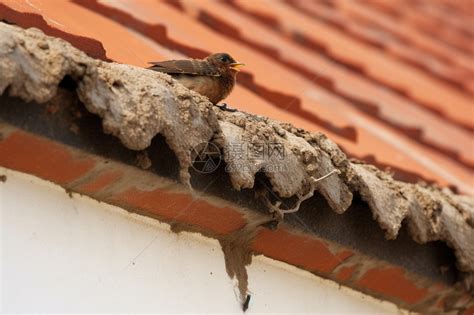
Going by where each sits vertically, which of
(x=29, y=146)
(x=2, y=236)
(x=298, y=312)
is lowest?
(x=298, y=312)

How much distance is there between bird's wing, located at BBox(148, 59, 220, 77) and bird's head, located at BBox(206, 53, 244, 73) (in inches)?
3.0

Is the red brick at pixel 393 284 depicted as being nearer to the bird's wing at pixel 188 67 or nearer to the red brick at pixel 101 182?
the bird's wing at pixel 188 67

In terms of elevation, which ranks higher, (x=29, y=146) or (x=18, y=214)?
(x=29, y=146)

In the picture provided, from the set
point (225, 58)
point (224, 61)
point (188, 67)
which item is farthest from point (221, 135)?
point (225, 58)

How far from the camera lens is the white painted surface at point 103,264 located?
11.5 ft

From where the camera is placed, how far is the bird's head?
5.42m

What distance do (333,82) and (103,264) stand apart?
140 inches

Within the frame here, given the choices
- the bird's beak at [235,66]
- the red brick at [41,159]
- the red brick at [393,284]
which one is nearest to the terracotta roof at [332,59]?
the bird's beak at [235,66]

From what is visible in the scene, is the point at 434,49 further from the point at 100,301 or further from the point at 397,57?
the point at 100,301

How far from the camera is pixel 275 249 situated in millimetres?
4336

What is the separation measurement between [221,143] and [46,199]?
569 mm

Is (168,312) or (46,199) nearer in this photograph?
(46,199)

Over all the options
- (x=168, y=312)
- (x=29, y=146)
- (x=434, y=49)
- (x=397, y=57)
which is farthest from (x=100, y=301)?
(x=434, y=49)

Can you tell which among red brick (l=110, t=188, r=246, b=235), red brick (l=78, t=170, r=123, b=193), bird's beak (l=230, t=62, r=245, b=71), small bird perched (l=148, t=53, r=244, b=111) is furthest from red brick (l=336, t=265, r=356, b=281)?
bird's beak (l=230, t=62, r=245, b=71)
